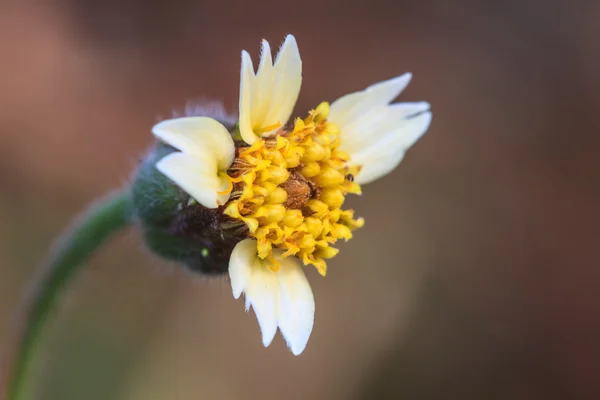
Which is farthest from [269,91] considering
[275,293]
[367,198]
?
[367,198]

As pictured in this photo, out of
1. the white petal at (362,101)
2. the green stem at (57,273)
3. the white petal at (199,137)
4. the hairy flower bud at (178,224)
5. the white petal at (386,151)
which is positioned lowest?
the green stem at (57,273)

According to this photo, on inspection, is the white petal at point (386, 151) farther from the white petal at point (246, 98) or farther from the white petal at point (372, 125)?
the white petal at point (246, 98)

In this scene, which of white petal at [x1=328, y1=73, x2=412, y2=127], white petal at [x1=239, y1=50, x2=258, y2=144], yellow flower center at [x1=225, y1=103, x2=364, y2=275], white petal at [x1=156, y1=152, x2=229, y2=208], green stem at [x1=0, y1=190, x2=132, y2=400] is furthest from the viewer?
green stem at [x1=0, y1=190, x2=132, y2=400]

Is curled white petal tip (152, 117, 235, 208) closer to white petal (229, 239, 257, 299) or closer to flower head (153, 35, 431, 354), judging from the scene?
flower head (153, 35, 431, 354)

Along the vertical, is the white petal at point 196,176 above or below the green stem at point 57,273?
above

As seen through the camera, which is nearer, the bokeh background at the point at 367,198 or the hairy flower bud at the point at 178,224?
the hairy flower bud at the point at 178,224

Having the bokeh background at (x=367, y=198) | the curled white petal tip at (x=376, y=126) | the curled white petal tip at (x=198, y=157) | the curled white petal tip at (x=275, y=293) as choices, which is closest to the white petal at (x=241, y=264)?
the curled white petal tip at (x=275, y=293)

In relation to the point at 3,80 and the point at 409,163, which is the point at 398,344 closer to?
the point at 409,163

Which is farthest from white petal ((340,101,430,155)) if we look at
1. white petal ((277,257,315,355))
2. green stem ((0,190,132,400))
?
green stem ((0,190,132,400))
